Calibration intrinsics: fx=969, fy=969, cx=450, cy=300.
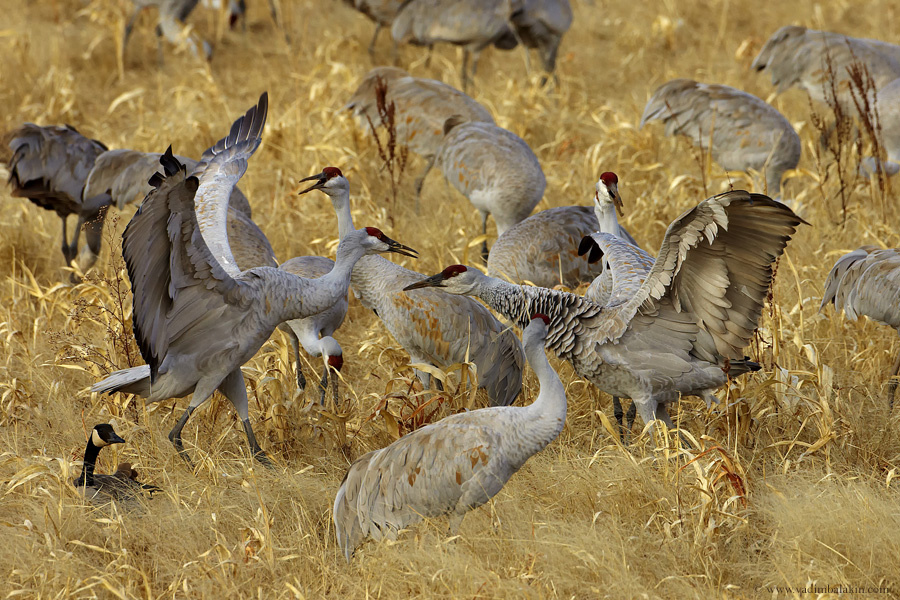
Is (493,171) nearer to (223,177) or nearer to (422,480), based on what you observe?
(223,177)

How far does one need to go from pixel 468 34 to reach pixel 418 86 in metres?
1.70

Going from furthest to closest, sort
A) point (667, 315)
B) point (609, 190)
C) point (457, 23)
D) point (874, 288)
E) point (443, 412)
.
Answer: point (457, 23), point (609, 190), point (874, 288), point (443, 412), point (667, 315)

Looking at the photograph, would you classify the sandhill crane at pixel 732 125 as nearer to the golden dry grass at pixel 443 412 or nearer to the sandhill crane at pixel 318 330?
the golden dry grass at pixel 443 412

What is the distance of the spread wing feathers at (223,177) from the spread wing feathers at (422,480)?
1262mm

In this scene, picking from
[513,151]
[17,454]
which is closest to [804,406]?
[513,151]

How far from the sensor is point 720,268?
3719 millimetres

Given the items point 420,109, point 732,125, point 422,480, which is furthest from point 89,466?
point 732,125

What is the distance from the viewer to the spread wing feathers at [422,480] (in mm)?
3297

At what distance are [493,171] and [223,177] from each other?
2.10 meters

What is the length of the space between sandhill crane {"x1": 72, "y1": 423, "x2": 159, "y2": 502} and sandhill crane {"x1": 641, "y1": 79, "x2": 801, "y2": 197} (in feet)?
15.1

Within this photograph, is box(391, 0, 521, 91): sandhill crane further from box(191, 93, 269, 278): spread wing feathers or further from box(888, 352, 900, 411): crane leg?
box(888, 352, 900, 411): crane leg

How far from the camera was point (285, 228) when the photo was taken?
6.56 metres

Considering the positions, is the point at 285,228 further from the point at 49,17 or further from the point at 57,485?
the point at 49,17

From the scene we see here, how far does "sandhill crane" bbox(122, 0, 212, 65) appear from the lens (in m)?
9.74
